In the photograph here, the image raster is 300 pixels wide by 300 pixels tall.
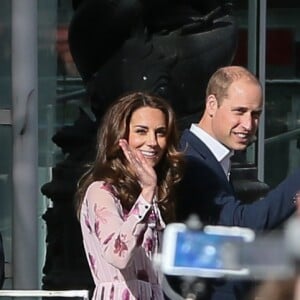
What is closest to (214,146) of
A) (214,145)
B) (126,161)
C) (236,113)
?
(214,145)

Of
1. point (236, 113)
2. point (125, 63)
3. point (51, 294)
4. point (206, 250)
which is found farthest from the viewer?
point (125, 63)

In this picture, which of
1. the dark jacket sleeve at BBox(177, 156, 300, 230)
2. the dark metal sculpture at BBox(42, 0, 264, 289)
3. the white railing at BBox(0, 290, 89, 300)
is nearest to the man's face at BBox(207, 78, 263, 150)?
the dark jacket sleeve at BBox(177, 156, 300, 230)

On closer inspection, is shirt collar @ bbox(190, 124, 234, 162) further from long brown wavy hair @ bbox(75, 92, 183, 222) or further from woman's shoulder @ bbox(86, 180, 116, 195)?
woman's shoulder @ bbox(86, 180, 116, 195)

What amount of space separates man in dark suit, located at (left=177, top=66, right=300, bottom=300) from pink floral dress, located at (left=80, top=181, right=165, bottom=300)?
0.48ft

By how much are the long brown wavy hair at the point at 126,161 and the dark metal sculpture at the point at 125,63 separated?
121 cm

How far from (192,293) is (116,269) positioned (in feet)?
3.14

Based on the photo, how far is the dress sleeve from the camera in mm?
2963

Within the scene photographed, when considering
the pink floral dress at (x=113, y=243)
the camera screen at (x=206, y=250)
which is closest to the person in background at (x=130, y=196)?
the pink floral dress at (x=113, y=243)

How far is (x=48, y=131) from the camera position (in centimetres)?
625

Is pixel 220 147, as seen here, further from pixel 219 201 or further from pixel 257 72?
pixel 257 72

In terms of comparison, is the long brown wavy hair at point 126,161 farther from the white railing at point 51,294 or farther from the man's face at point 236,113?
the white railing at point 51,294

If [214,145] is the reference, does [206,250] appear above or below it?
below

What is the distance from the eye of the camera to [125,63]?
4578 mm

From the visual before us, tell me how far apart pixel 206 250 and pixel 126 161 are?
68.7 inches
